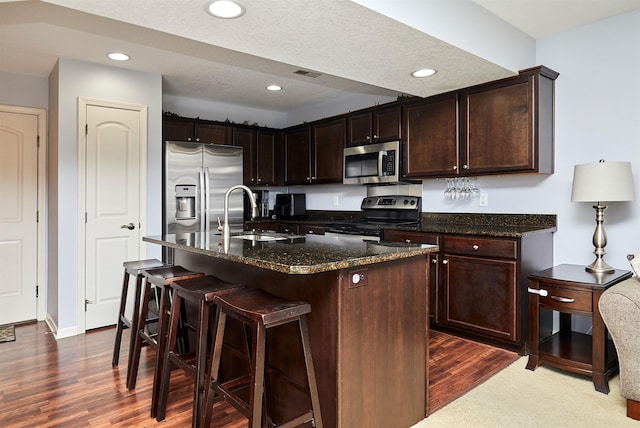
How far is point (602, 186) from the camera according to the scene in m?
2.59

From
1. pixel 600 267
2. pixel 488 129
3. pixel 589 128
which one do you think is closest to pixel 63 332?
pixel 488 129

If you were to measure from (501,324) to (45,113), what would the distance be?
14.8 ft

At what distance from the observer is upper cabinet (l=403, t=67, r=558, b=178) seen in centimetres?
300

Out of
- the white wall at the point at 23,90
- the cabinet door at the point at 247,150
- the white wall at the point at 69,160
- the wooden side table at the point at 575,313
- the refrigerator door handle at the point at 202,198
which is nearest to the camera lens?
the wooden side table at the point at 575,313

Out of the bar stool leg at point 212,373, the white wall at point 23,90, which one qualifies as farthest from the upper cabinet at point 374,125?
the white wall at point 23,90

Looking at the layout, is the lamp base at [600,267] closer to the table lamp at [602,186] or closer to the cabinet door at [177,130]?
the table lamp at [602,186]

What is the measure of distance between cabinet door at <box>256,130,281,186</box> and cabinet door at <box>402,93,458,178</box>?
6.83 feet

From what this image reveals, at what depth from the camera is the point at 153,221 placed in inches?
153

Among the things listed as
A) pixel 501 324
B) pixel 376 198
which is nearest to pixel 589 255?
pixel 501 324

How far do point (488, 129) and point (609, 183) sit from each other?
0.96 metres

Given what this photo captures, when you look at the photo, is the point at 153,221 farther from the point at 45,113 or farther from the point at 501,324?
the point at 501,324

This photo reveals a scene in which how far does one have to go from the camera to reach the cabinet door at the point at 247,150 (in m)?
5.04

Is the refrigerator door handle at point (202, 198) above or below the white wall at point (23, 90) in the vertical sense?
below

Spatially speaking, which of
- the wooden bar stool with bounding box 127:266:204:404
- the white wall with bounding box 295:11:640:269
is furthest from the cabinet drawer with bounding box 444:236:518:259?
the wooden bar stool with bounding box 127:266:204:404
